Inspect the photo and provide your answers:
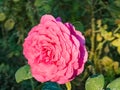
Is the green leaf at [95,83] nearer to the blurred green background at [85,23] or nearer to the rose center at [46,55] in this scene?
the rose center at [46,55]

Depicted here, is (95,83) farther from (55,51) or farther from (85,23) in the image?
(85,23)

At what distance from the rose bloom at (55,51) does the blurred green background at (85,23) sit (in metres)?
0.94

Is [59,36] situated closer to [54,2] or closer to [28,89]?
[54,2]

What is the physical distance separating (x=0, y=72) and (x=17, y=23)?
0.33m

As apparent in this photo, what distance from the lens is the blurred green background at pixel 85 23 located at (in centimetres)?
226

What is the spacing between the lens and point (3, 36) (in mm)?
3037

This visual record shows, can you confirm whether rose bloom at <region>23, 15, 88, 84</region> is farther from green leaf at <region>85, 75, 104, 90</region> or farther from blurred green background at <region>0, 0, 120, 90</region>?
blurred green background at <region>0, 0, 120, 90</region>

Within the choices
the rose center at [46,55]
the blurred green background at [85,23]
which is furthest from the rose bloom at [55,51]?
the blurred green background at [85,23]

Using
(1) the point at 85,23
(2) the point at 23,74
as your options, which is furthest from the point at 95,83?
(1) the point at 85,23

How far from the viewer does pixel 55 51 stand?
Answer: 113 cm

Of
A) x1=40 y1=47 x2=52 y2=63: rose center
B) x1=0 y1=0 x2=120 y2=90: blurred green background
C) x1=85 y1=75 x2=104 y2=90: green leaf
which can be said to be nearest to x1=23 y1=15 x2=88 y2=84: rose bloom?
x1=40 y1=47 x2=52 y2=63: rose center

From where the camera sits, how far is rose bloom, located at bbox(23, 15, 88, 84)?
112cm

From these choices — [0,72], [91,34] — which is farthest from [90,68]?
[0,72]

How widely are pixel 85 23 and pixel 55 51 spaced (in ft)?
4.77
